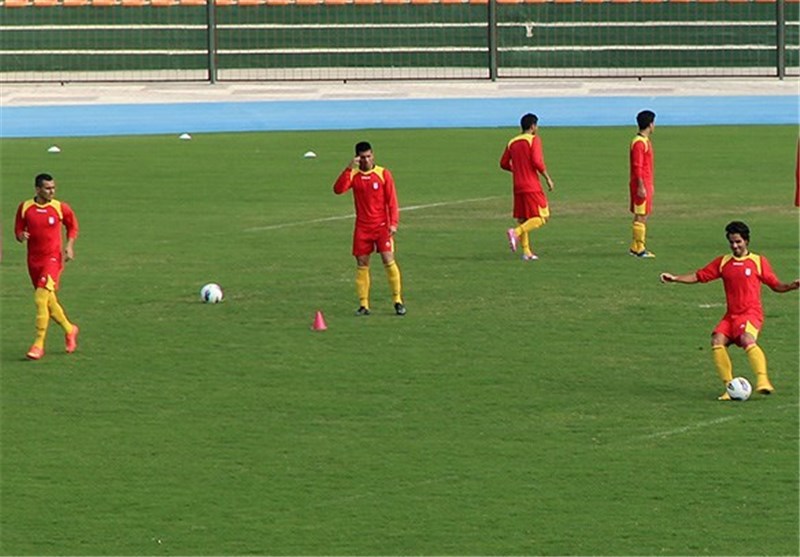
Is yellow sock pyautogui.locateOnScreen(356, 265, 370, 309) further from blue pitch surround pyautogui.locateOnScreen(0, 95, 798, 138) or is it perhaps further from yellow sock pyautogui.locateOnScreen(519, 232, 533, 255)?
blue pitch surround pyautogui.locateOnScreen(0, 95, 798, 138)

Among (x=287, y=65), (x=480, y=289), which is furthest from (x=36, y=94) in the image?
(x=480, y=289)

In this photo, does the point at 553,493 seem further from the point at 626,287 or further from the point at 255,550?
the point at 626,287

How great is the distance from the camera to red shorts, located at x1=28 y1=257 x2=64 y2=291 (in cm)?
1830

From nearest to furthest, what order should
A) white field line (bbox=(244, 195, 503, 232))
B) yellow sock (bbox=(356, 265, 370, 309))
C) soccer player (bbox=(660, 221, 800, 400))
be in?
soccer player (bbox=(660, 221, 800, 400)), yellow sock (bbox=(356, 265, 370, 309)), white field line (bbox=(244, 195, 503, 232))

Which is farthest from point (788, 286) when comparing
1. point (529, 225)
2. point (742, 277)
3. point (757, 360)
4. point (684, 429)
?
point (529, 225)

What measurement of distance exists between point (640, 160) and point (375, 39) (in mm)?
29020

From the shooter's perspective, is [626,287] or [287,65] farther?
[287,65]

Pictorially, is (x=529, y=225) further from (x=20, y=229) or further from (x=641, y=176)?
(x=20, y=229)

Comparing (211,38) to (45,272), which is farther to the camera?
(211,38)

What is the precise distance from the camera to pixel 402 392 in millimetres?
16844

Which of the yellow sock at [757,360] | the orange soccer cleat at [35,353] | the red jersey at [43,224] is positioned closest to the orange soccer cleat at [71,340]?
the orange soccer cleat at [35,353]

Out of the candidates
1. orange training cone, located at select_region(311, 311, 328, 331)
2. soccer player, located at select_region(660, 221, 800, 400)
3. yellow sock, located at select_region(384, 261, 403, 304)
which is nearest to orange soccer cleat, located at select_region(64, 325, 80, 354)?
orange training cone, located at select_region(311, 311, 328, 331)

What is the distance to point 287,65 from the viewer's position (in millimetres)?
51625

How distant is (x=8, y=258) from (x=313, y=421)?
398 inches
